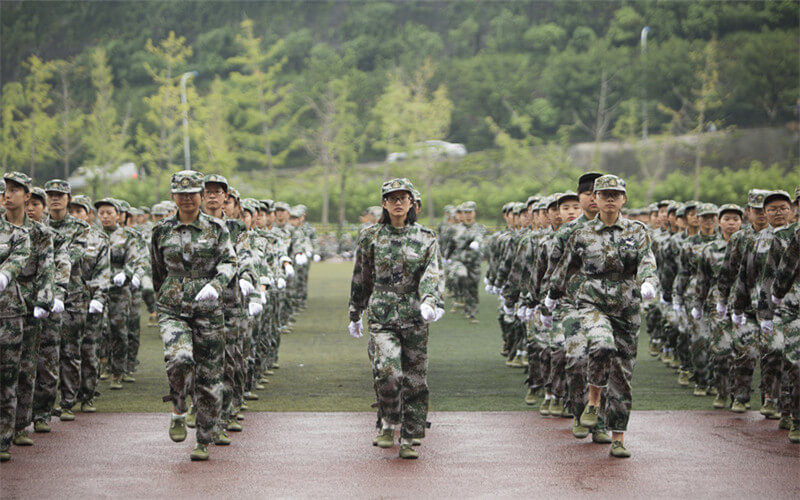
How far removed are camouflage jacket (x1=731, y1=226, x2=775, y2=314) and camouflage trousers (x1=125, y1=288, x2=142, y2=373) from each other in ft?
23.8

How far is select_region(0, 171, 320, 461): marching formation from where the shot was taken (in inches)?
331

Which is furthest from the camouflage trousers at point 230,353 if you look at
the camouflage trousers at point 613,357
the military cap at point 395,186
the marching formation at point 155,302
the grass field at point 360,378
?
the camouflage trousers at point 613,357

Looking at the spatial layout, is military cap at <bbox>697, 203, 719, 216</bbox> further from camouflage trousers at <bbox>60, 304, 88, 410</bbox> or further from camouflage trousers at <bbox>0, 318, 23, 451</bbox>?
camouflage trousers at <bbox>0, 318, 23, 451</bbox>

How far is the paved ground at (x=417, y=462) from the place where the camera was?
7.39 metres

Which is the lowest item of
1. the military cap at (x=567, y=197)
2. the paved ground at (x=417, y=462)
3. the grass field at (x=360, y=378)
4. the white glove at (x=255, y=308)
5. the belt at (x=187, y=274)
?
the grass field at (x=360, y=378)

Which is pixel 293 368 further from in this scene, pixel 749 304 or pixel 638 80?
pixel 638 80

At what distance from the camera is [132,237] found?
13.4 meters

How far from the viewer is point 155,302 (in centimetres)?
1004

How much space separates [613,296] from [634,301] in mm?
191

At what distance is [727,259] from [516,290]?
3328mm

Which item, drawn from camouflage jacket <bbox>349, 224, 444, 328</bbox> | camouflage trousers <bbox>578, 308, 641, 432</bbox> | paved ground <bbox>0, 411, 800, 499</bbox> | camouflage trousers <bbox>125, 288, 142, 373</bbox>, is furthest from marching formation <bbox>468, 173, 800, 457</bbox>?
camouflage trousers <bbox>125, 288, 142, 373</bbox>

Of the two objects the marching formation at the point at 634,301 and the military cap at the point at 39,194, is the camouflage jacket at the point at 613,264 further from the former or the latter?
the military cap at the point at 39,194

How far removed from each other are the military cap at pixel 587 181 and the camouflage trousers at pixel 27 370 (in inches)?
194

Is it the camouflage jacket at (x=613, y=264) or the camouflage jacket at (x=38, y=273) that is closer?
the camouflage jacket at (x=38, y=273)
